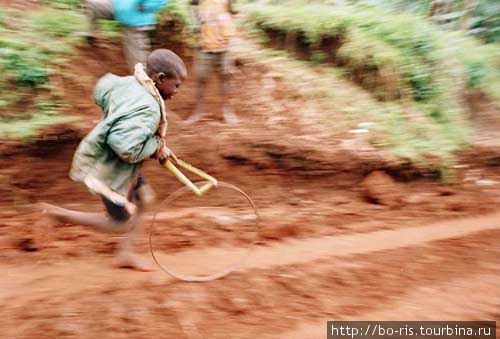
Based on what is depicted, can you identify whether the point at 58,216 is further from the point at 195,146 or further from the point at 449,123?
the point at 449,123

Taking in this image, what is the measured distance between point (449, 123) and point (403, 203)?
1.59 meters

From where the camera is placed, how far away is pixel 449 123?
6070 mm

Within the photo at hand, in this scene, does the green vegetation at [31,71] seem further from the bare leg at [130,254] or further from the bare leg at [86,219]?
the bare leg at [130,254]

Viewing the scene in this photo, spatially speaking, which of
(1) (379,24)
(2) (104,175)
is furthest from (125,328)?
(1) (379,24)

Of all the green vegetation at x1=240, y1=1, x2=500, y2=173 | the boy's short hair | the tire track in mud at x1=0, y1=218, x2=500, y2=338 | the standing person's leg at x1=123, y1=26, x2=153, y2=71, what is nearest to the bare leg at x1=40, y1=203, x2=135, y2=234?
the tire track in mud at x1=0, y1=218, x2=500, y2=338

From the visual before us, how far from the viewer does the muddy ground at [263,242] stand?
3227mm

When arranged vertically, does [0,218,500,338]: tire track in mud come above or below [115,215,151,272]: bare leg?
below

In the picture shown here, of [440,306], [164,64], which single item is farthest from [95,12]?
[440,306]

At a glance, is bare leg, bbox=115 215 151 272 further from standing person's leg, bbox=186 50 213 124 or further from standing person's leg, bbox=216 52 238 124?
standing person's leg, bbox=216 52 238 124

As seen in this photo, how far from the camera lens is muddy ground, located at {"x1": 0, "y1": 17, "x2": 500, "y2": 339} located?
3.23 metres

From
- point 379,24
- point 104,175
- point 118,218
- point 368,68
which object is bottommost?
point 118,218

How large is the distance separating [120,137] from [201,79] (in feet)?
7.87

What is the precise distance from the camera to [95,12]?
5.09m

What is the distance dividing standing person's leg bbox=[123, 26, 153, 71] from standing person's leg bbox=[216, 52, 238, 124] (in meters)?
0.75
